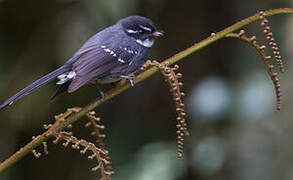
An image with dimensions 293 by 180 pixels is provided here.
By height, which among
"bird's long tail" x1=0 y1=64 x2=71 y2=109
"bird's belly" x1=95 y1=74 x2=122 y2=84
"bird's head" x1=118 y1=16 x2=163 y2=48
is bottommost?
"bird's long tail" x1=0 y1=64 x2=71 y2=109

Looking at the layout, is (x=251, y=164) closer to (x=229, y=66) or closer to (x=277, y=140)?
(x=277, y=140)

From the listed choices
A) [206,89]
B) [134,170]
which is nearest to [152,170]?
[134,170]

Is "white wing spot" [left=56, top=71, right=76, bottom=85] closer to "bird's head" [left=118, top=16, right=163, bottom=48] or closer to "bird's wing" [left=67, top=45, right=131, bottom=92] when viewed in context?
"bird's wing" [left=67, top=45, right=131, bottom=92]

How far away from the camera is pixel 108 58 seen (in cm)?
271

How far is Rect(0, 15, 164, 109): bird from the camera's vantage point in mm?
2365

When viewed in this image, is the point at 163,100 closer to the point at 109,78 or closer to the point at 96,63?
the point at 109,78

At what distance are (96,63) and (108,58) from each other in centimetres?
17

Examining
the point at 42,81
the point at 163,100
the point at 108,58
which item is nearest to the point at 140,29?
the point at 108,58

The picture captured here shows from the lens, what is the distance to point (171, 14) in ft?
15.4

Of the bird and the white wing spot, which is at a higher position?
the bird

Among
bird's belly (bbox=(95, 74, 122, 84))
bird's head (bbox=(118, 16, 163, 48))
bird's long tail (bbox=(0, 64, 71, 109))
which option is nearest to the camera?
bird's long tail (bbox=(0, 64, 71, 109))

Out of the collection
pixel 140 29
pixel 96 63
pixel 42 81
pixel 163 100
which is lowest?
pixel 42 81

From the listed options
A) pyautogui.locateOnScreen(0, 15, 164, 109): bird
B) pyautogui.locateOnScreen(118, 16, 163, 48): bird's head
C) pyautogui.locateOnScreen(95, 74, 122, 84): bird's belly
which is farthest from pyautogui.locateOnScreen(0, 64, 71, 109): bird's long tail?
pyautogui.locateOnScreen(118, 16, 163, 48): bird's head

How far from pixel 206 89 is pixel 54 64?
4.38 feet
